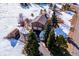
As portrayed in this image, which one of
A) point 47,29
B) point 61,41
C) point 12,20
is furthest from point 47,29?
point 12,20

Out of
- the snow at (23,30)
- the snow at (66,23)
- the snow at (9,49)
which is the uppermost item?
the snow at (66,23)

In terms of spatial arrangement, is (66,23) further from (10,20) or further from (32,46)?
(10,20)

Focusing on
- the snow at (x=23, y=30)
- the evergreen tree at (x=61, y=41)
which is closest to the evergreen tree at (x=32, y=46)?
the snow at (x=23, y=30)

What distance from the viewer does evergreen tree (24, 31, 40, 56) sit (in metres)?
1.08

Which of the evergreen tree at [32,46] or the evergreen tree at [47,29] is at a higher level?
the evergreen tree at [47,29]

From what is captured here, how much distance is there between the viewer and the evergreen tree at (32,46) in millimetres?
1084

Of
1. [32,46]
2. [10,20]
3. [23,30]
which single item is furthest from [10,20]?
[32,46]

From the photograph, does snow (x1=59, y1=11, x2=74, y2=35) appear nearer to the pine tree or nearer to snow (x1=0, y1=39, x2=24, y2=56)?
the pine tree

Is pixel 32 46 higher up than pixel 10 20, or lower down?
lower down

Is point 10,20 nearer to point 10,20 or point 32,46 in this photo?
point 10,20

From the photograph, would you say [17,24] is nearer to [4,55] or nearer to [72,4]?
[4,55]

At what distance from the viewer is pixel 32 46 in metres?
1.09

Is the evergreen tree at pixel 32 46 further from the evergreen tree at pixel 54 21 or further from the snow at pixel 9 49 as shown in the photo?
the evergreen tree at pixel 54 21

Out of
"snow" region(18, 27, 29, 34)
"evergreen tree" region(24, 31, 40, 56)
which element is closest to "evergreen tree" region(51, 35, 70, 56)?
"evergreen tree" region(24, 31, 40, 56)
